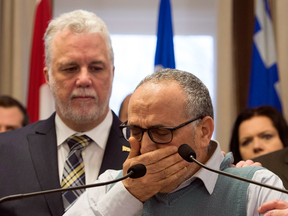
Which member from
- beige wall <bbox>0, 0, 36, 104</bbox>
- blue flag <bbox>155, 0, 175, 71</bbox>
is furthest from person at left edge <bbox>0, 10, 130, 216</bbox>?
beige wall <bbox>0, 0, 36, 104</bbox>

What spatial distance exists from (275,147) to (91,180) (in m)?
1.58

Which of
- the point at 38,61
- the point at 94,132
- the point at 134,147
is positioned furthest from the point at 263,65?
the point at 134,147

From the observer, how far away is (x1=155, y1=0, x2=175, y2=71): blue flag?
3.64 metres

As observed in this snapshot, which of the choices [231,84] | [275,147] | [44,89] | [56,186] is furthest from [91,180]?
[231,84]

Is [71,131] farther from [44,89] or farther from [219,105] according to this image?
[219,105]

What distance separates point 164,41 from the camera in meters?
3.68

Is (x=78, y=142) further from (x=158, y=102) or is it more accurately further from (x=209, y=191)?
(x=209, y=191)

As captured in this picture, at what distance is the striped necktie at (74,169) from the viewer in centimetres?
177

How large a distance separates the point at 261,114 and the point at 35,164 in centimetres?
192

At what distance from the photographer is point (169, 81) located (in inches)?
56.3

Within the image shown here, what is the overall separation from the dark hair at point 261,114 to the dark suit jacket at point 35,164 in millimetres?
1349

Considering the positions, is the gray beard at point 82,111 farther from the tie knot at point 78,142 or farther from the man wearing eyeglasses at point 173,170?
the man wearing eyeglasses at point 173,170

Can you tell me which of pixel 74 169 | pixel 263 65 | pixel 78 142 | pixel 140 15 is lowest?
pixel 74 169

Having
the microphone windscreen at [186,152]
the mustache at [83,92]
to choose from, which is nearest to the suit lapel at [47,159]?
the mustache at [83,92]
